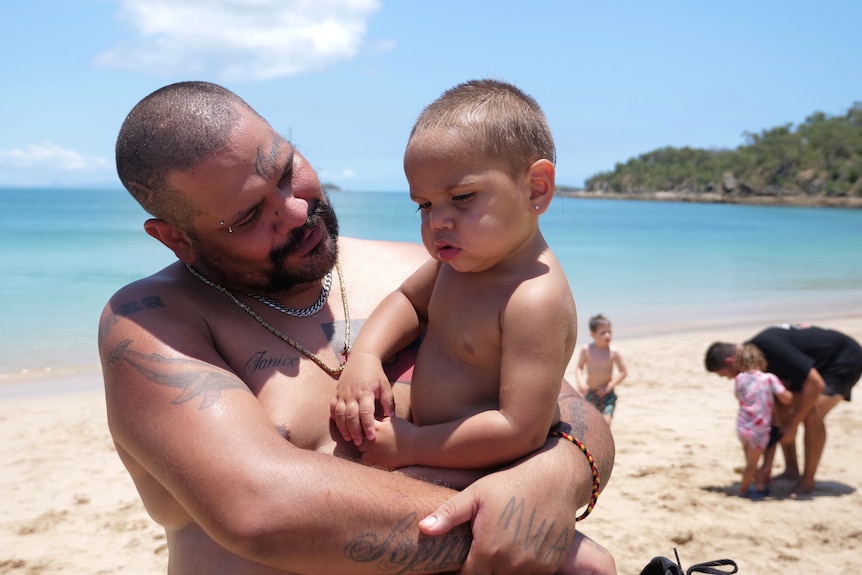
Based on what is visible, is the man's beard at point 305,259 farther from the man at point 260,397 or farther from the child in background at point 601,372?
the child in background at point 601,372

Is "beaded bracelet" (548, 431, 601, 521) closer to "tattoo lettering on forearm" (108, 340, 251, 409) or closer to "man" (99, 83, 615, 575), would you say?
"man" (99, 83, 615, 575)

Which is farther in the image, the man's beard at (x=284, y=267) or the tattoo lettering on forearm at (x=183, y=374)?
the man's beard at (x=284, y=267)

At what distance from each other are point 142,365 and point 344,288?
894 millimetres

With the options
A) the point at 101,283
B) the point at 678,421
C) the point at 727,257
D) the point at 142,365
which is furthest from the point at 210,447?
the point at 727,257

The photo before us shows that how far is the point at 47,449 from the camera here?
8023 mm

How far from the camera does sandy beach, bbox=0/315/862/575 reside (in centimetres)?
589

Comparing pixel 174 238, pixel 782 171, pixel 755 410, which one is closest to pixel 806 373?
pixel 755 410

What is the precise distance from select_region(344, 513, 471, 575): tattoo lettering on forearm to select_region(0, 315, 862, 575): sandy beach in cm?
400

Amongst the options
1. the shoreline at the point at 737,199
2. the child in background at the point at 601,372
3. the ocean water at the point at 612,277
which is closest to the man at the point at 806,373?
the child in background at the point at 601,372

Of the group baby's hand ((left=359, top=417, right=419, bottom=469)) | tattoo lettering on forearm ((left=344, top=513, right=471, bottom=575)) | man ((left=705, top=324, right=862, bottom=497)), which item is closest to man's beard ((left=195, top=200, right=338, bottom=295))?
baby's hand ((left=359, top=417, right=419, bottom=469))

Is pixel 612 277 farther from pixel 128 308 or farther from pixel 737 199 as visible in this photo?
pixel 737 199

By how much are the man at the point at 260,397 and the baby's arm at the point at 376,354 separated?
11 centimetres

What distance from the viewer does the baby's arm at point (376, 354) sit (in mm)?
2262

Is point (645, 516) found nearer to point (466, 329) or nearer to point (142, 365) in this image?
point (466, 329)
